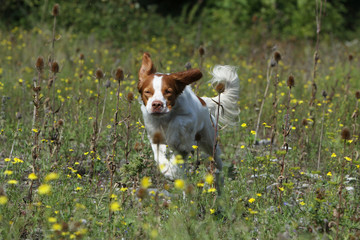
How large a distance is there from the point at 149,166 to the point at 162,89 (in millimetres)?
535

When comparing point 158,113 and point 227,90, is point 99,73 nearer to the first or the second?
point 158,113

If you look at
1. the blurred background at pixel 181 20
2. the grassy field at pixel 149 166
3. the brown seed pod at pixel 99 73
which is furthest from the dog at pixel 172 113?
the blurred background at pixel 181 20

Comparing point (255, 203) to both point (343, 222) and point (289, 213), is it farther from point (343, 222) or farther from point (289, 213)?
point (343, 222)

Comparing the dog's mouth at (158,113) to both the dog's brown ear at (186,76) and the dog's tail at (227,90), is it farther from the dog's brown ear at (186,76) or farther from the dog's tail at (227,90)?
the dog's tail at (227,90)

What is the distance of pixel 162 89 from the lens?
134 inches

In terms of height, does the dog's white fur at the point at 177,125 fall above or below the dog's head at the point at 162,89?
below

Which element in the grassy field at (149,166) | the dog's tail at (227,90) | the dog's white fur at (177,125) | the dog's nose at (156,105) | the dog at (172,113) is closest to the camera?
the grassy field at (149,166)

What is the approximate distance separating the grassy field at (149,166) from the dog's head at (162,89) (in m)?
0.21

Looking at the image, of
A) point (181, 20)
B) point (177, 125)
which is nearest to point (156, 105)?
point (177, 125)

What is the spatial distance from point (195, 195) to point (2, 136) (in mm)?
2006

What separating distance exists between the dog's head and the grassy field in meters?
0.21

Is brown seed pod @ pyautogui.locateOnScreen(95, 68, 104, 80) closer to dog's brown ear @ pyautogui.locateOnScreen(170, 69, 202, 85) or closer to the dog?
the dog

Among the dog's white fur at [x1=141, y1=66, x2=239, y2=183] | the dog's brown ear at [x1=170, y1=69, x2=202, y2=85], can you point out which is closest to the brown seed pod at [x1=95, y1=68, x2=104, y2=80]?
the dog's white fur at [x1=141, y1=66, x2=239, y2=183]

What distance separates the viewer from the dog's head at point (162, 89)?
3273 mm
